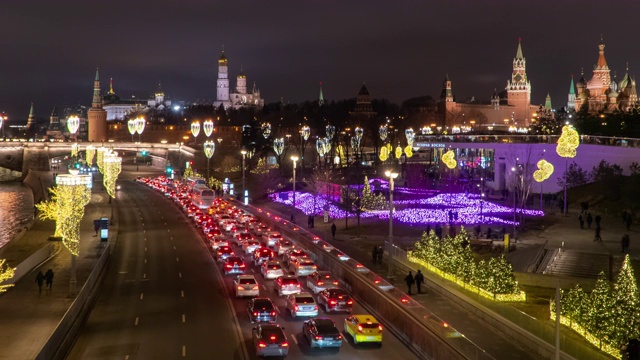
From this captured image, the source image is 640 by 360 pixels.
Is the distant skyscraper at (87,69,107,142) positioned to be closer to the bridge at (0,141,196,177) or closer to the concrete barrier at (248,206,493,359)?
the bridge at (0,141,196,177)

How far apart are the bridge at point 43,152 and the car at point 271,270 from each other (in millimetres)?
95523

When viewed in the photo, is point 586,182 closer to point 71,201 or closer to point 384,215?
point 384,215

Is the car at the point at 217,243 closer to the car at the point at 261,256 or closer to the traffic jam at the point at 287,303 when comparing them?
the traffic jam at the point at 287,303

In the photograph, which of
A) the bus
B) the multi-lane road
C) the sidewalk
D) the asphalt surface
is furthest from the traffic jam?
the bus

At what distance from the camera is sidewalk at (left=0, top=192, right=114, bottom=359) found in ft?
77.0

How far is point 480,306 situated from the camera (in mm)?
25359

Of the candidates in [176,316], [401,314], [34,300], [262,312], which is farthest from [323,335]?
[34,300]

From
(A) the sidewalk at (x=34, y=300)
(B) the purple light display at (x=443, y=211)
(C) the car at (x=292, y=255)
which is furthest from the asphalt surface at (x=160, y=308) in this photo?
(B) the purple light display at (x=443, y=211)

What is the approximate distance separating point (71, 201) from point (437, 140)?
189 feet

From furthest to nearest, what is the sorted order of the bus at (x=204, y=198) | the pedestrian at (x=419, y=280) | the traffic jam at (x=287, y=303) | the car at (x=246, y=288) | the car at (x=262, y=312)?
the bus at (x=204, y=198) < the car at (x=246, y=288) < the pedestrian at (x=419, y=280) < the car at (x=262, y=312) < the traffic jam at (x=287, y=303)

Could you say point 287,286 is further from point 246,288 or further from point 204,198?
point 204,198

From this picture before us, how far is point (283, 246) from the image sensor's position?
138ft

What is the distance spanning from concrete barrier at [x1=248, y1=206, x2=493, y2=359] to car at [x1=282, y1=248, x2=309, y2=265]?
2.87ft

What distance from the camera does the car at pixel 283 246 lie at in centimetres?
4147
